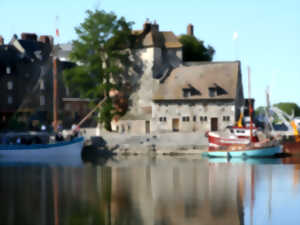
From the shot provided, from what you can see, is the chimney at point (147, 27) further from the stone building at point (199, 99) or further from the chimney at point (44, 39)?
the chimney at point (44, 39)

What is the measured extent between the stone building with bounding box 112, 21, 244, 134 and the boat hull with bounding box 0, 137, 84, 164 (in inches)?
570

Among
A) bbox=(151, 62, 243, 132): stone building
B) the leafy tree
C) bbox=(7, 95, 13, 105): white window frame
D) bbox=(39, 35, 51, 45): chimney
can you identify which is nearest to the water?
bbox=(151, 62, 243, 132): stone building

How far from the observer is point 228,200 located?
2931cm

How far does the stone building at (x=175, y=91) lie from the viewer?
7044 centimetres

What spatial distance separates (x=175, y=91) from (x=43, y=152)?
19.0 m

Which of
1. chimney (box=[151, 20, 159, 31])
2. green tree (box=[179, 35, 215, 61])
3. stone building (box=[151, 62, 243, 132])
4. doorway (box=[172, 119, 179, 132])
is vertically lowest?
doorway (box=[172, 119, 179, 132])

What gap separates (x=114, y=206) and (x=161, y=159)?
29.5m

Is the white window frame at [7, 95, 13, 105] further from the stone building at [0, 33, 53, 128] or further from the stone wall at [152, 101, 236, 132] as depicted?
the stone wall at [152, 101, 236, 132]

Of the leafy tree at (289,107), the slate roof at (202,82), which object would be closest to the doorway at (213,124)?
the slate roof at (202,82)

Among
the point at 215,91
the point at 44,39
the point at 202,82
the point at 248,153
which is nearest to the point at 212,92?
the point at 215,91

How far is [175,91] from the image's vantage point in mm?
72312

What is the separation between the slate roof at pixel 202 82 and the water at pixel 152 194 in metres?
21.0

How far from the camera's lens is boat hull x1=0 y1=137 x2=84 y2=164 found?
5950 centimetres

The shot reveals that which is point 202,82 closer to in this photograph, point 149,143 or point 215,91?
point 215,91
